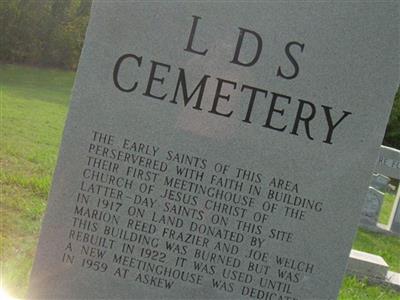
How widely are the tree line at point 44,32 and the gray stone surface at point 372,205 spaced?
9.79 meters

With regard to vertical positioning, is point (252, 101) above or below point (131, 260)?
above

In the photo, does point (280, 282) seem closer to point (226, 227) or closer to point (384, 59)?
point (226, 227)

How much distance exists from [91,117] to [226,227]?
86 centimetres

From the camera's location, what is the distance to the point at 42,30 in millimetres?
18547

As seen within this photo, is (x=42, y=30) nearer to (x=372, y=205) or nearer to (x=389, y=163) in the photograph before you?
(x=389, y=163)

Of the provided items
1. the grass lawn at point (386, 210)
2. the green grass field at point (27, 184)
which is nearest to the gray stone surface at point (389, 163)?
the green grass field at point (27, 184)

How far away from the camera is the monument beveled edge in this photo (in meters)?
2.84

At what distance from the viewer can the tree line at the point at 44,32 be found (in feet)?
57.8

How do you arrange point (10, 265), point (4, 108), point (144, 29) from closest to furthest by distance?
point (144, 29)
point (10, 265)
point (4, 108)

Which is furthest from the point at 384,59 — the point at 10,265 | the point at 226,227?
the point at 10,265

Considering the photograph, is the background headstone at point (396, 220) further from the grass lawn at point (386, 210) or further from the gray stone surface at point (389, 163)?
the grass lawn at point (386, 210)

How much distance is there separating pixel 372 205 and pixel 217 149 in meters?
6.75

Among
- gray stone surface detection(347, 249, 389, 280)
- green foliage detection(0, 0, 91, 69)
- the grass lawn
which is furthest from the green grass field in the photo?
green foliage detection(0, 0, 91, 69)

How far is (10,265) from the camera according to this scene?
4215 mm
